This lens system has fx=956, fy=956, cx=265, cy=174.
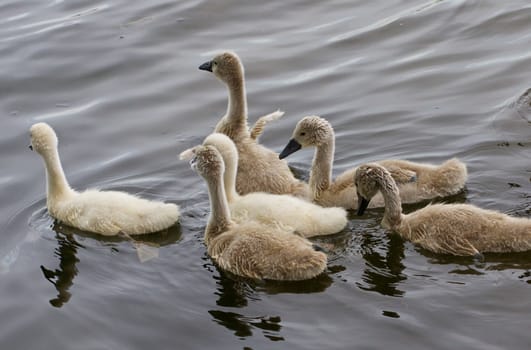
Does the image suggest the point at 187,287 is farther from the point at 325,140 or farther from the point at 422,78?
the point at 422,78

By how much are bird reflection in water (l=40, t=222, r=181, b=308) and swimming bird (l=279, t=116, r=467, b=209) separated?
4.42 ft

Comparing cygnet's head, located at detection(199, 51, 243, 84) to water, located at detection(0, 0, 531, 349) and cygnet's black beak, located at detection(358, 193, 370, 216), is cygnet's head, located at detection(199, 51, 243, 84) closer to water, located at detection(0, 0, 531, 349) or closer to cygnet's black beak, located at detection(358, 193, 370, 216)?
water, located at detection(0, 0, 531, 349)

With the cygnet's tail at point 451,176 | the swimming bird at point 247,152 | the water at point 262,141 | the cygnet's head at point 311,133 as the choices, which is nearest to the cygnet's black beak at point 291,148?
the cygnet's head at point 311,133

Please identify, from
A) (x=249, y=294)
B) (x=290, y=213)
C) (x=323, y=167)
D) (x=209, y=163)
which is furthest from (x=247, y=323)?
(x=323, y=167)

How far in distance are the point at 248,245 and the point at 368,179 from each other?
3.90ft

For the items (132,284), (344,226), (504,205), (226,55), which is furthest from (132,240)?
(504,205)

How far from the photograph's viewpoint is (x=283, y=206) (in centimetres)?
761

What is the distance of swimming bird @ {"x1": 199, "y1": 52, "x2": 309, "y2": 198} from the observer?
28.1ft

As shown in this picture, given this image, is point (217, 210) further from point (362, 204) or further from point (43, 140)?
point (43, 140)

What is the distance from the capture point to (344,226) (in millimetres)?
7645

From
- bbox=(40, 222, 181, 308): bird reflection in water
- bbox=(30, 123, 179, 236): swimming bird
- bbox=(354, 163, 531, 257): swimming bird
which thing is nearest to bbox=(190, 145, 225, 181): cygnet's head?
bbox=(30, 123, 179, 236): swimming bird

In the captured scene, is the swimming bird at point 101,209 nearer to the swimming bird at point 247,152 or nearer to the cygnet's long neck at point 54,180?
the cygnet's long neck at point 54,180

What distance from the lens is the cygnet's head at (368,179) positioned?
25.0ft

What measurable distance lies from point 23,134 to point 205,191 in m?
2.83
